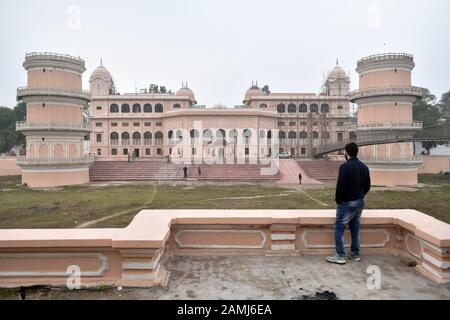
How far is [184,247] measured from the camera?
15.8 feet

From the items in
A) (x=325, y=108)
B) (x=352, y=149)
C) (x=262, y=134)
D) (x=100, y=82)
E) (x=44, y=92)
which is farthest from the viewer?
(x=325, y=108)

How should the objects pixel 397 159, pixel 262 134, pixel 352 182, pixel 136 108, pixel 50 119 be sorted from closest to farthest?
pixel 352 182 < pixel 50 119 < pixel 397 159 < pixel 262 134 < pixel 136 108

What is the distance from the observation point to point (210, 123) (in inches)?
1914

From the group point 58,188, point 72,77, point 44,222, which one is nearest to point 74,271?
point 44,222

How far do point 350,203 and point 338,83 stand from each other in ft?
199

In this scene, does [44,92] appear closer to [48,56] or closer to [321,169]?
[48,56]

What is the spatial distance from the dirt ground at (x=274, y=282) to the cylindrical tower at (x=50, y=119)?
29.7 m

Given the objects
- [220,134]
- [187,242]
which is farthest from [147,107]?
[187,242]

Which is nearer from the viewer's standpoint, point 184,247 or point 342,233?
point 342,233

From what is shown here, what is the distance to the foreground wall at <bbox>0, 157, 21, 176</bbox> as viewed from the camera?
126ft

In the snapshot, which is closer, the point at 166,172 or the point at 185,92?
the point at 166,172

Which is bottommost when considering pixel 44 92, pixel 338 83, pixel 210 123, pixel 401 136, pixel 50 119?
pixel 401 136
